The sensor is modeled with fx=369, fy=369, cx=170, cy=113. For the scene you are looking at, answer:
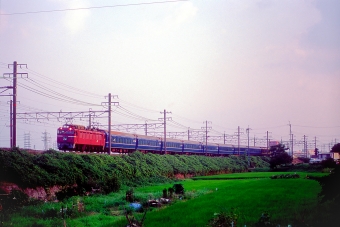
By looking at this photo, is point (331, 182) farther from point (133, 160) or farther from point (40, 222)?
point (133, 160)

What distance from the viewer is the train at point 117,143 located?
26.0 meters

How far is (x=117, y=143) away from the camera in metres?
31.1

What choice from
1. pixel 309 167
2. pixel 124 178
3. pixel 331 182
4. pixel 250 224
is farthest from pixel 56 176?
pixel 309 167

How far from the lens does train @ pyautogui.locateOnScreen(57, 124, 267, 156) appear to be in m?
26.0

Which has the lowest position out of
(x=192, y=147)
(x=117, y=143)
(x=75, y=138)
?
(x=192, y=147)

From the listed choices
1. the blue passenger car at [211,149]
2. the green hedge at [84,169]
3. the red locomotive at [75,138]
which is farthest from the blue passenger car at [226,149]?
the red locomotive at [75,138]

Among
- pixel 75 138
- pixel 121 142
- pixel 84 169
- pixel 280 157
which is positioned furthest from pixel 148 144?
pixel 84 169

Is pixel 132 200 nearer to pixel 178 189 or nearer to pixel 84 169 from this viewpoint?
pixel 178 189

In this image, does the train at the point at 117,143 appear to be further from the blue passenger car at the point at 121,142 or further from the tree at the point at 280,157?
the tree at the point at 280,157

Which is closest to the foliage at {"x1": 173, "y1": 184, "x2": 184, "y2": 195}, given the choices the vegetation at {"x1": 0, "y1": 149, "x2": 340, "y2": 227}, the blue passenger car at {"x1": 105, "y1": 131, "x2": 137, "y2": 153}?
the vegetation at {"x1": 0, "y1": 149, "x2": 340, "y2": 227}

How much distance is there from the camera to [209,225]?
346 inches

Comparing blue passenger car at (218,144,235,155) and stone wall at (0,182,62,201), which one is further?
blue passenger car at (218,144,235,155)

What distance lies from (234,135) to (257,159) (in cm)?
458

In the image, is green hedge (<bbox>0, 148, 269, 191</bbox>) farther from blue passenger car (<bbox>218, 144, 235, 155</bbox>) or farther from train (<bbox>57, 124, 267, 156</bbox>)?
blue passenger car (<bbox>218, 144, 235, 155</bbox>)
